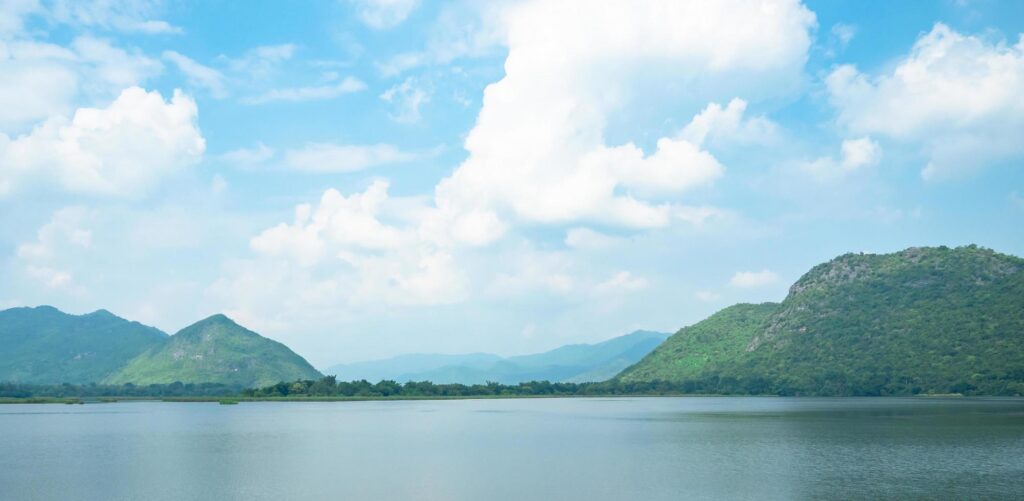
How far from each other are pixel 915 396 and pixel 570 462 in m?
168

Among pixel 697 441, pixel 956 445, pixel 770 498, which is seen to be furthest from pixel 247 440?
pixel 956 445

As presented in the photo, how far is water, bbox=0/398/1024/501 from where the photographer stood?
4766 centimetres

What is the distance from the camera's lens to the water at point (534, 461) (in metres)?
47.7

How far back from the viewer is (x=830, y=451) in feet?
219

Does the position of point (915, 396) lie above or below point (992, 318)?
below

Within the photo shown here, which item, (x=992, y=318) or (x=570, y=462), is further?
(x=992, y=318)

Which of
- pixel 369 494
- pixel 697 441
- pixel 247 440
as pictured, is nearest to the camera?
pixel 369 494

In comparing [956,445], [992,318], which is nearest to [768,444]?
[956,445]

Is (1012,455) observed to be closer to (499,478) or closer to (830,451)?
(830,451)

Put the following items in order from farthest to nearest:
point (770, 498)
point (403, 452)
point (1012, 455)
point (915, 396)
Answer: point (915, 396)
point (403, 452)
point (1012, 455)
point (770, 498)

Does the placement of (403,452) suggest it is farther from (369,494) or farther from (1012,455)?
(1012,455)

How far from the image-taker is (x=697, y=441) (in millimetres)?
79000

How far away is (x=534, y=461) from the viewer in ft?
206

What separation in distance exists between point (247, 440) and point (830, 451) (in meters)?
61.9
